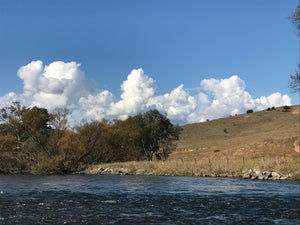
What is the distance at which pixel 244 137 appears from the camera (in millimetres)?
94250

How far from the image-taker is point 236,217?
16078 millimetres

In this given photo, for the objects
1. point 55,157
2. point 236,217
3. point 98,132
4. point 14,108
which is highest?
point 14,108

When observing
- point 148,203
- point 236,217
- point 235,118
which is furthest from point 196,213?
point 235,118

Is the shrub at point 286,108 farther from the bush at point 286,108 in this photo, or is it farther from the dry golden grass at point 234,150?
the dry golden grass at point 234,150

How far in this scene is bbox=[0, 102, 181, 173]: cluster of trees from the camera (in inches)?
2058

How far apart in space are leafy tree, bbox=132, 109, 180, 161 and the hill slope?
9.97 m

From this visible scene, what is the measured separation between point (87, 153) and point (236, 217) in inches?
1696

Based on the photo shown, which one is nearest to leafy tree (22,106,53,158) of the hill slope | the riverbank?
the riverbank

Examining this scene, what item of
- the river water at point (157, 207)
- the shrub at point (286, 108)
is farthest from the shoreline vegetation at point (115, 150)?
the shrub at point (286, 108)

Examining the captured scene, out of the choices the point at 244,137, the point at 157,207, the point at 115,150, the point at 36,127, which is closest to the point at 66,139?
the point at 36,127

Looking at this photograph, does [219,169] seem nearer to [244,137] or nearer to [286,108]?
[244,137]

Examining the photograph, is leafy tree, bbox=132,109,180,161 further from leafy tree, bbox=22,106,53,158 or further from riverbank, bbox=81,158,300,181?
leafy tree, bbox=22,106,53,158

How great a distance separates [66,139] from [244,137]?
5901 cm

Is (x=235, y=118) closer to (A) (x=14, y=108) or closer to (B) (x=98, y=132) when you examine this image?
(B) (x=98, y=132)
